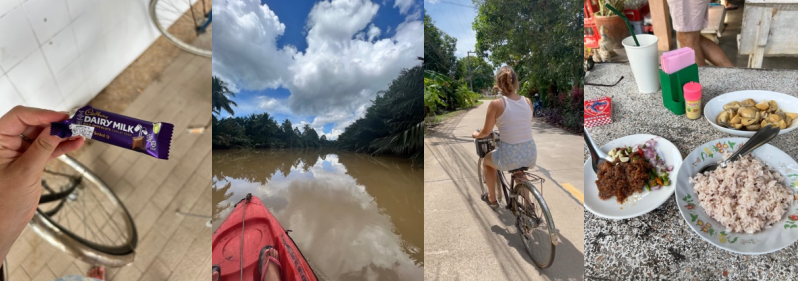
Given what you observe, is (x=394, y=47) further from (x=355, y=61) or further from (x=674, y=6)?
(x=674, y=6)

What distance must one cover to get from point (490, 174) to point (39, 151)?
868 mm

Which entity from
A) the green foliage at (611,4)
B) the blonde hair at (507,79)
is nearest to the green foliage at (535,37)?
the blonde hair at (507,79)

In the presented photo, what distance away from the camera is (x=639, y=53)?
1.27m

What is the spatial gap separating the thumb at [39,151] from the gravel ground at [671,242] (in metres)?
1.16

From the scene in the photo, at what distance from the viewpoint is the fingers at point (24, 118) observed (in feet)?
2.40

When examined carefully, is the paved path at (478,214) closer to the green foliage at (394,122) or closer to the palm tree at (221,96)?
the green foliage at (394,122)

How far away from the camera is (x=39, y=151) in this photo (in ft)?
2.47

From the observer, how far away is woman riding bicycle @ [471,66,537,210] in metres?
0.77

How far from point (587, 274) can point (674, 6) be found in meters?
0.95

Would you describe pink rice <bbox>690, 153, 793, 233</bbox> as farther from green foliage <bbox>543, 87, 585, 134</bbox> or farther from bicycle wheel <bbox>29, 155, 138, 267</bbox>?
bicycle wheel <bbox>29, 155, 138, 267</bbox>

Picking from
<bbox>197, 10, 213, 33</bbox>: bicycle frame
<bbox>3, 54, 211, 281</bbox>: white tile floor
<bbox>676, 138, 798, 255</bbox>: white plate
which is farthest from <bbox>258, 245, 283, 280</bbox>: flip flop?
<bbox>676, 138, 798, 255</bbox>: white plate

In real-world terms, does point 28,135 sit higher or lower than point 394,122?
higher

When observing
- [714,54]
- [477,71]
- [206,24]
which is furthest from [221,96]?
[714,54]

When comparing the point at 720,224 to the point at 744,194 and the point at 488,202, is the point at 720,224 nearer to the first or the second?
the point at 744,194
